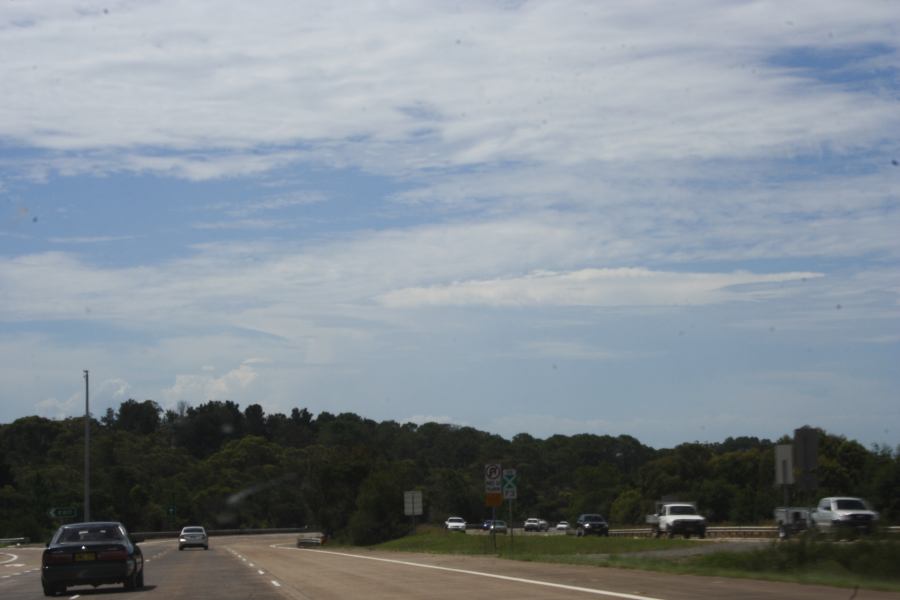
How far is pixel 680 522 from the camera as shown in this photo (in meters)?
54.2

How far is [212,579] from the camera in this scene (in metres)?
30.8

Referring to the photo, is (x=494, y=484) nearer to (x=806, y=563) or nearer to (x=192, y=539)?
(x=806, y=563)

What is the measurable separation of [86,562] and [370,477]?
4929 centimetres

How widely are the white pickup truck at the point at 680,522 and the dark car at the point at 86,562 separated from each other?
106 feet

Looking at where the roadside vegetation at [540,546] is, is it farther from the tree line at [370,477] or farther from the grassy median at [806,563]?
the tree line at [370,477]

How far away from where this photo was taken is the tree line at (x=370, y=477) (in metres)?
80.6

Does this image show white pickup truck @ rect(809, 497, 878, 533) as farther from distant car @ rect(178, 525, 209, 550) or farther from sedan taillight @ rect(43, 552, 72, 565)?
distant car @ rect(178, 525, 209, 550)

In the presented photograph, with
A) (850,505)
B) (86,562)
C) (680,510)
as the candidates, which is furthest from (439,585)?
(680,510)

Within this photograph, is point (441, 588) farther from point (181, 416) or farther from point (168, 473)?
point (181, 416)

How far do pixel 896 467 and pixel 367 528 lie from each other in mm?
28985

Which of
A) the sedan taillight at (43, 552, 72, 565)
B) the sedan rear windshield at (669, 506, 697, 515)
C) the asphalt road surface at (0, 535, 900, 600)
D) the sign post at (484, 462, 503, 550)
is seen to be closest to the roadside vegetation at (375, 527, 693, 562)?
the sign post at (484, 462, 503, 550)

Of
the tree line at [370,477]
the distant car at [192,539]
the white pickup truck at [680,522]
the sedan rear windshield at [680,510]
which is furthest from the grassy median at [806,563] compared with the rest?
the distant car at [192,539]

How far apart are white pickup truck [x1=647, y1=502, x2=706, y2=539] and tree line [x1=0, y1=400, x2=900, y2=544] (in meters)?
8.05

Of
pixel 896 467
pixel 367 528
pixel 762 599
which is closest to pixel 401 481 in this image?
pixel 367 528
